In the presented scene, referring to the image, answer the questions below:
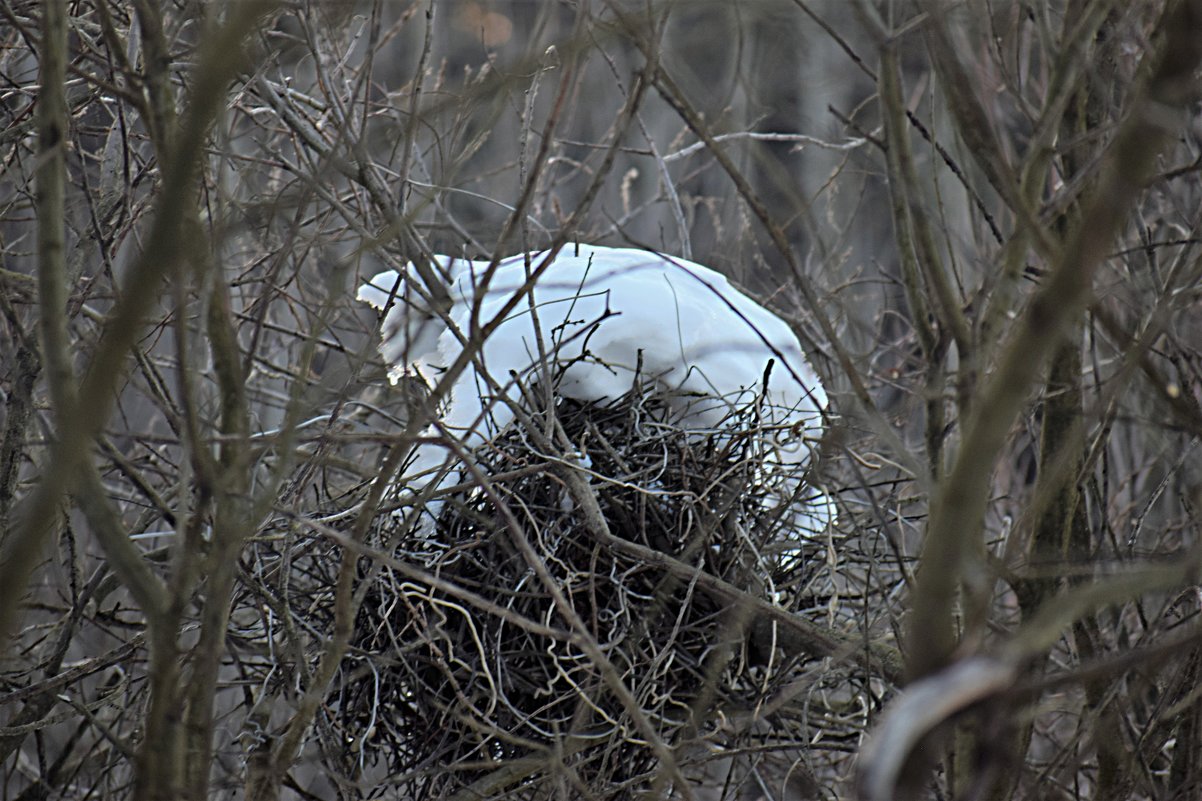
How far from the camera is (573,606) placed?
137 cm

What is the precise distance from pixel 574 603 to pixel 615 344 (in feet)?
1.04

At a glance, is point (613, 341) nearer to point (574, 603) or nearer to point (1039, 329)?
point (574, 603)

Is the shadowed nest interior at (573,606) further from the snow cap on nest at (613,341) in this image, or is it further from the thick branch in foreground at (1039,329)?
the thick branch in foreground at (1039,329)

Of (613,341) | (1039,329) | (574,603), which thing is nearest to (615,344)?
(613,341)

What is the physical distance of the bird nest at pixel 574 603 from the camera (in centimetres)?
131

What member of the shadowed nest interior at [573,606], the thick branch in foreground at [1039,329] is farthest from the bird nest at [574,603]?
the thick branch in foreground at [1039,329]

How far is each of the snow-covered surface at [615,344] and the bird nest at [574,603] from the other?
0.04m

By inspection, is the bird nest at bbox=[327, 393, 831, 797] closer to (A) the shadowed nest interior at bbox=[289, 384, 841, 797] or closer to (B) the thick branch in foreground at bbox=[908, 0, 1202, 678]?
(A) the shadowed nest interior at bbox=[289, 384, 841, 797]

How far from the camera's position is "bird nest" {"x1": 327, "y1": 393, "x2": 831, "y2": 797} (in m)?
1.31

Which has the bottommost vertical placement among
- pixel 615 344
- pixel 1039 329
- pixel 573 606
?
pixel 1039 329

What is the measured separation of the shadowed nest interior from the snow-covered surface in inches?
1.6

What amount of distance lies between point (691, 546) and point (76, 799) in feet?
5.17

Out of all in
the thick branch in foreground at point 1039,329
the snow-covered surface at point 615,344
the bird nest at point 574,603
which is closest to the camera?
the thick branch in foreground at point 1039,329

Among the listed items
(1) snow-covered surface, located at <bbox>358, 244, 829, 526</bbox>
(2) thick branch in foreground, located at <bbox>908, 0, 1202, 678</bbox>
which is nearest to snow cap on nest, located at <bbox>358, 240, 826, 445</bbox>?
(1) snow-covered surface, located at <bbox>358, 244, 829, 526</bbox>
